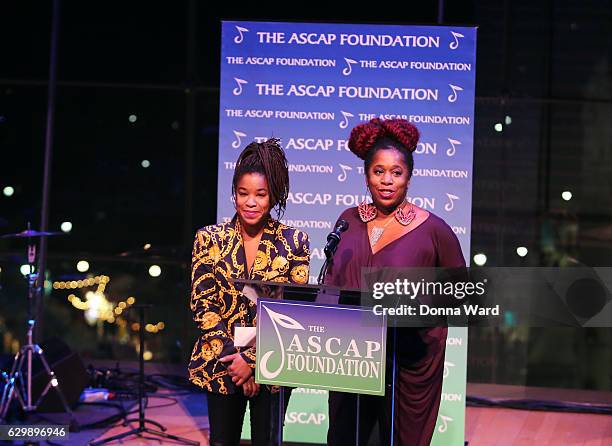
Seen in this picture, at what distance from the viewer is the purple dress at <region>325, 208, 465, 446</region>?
3.61m

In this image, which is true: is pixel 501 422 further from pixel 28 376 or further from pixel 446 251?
pixel 28 376

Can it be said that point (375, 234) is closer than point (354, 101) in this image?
Yes

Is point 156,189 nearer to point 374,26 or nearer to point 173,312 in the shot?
point 173,312

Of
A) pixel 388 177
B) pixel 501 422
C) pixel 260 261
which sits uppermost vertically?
pixel 388 177

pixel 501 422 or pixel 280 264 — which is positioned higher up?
pixel 280 264

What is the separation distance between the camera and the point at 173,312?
24.6 feet

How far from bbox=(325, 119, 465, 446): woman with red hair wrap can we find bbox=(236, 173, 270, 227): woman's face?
0.39 metres

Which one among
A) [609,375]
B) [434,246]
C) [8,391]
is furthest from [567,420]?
[8,391]

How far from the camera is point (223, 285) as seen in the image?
3539mm

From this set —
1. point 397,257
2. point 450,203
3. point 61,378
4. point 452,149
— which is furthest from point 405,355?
Answer: point 61,378

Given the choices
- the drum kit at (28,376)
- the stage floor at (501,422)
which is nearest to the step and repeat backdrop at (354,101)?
the stage floor at (501,422)

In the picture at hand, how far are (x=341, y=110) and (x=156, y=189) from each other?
8.71ft

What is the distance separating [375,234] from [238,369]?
2.66 ft

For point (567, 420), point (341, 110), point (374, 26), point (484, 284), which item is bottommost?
point (567, 420)
